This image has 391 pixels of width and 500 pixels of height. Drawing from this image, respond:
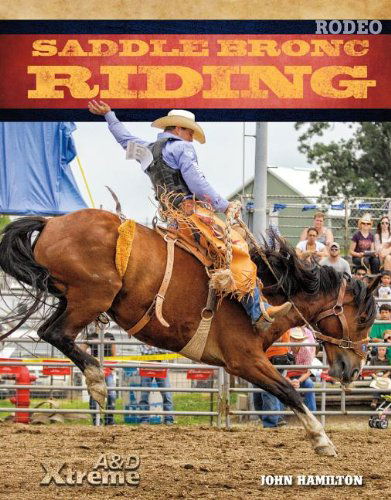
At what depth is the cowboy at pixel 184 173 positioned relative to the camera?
22.8ft

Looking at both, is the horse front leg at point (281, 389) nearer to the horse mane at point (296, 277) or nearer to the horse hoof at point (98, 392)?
the horse mane at point (296, 277)

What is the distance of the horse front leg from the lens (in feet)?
22.9

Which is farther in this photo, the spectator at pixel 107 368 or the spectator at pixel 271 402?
the spectator at pixel 107 368

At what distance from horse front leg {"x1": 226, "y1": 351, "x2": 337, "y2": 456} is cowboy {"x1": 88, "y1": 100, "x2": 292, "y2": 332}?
257 mm

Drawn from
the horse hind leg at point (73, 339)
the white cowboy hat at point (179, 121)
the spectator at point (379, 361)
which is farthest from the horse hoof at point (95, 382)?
the spectator at point (379, 361)

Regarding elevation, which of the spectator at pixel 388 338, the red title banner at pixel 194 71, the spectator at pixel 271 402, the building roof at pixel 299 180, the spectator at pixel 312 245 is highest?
Result: the building roof at pixel 299 180

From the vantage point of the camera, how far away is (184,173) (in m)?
6.93

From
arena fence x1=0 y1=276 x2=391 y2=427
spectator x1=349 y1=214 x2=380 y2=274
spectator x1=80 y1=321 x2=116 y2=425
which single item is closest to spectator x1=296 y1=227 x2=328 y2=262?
spectator x1=349 y1=214 x2=380 y2=274

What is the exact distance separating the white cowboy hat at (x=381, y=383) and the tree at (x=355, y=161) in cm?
2514

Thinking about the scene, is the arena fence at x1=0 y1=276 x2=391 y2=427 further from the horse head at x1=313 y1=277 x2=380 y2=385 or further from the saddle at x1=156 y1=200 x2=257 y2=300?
the saddle at x1=156 y1=200 x2=257 y2=300

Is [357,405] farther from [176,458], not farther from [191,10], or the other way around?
[191,10]

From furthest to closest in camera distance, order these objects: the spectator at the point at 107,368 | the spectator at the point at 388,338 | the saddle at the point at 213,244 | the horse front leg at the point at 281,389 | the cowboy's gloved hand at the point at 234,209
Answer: the spectator at the point at 388,338
the spectator at the point at 107,368
the cowboy's gloved hand at the point at 234,209
the horse front leg at the point at 281,389
the saddle at the point at 213,244

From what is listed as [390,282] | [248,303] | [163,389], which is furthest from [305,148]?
[248,303]

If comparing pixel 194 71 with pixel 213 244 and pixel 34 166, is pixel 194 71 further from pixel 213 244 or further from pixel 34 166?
pixel 34 166
